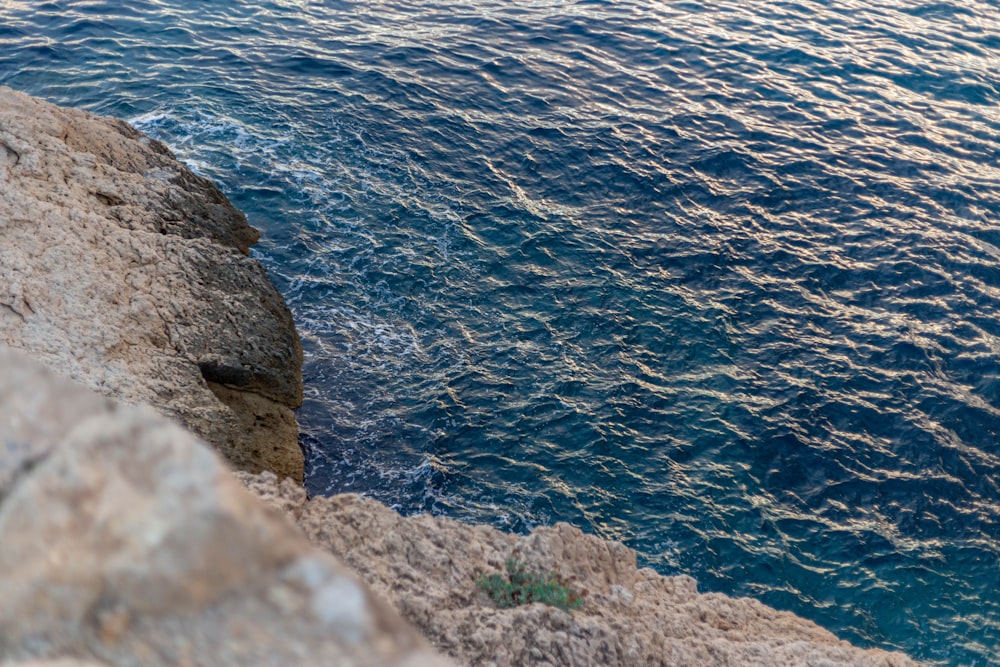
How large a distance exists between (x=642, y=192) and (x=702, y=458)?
21.5 ft

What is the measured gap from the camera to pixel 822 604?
8.92 m

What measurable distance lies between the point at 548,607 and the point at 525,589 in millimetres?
344

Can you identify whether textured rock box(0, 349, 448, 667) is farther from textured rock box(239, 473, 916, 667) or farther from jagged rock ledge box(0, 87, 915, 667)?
textured rock box(239, 473, 916, 667)

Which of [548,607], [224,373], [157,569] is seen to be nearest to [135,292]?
[224,373]

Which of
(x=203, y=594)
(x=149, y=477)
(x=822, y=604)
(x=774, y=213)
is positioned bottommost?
(x=822, y=604)

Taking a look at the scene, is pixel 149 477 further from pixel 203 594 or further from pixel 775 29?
pixel 775 29

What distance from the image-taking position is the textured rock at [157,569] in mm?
1741

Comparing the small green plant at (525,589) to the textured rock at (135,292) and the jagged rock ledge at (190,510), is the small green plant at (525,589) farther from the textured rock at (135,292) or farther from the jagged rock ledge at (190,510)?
the textured rock at (135,292)

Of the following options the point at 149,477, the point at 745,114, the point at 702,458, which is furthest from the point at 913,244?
the point at 149,477

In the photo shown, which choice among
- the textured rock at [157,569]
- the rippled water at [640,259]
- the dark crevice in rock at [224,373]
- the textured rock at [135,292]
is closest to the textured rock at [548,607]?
the rippled water at [640,259]

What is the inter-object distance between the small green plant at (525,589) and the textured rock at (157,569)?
4.99m

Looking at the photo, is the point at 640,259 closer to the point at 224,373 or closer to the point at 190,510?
the point at 224,373

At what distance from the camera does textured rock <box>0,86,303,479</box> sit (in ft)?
27.4

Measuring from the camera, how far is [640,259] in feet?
45.0
